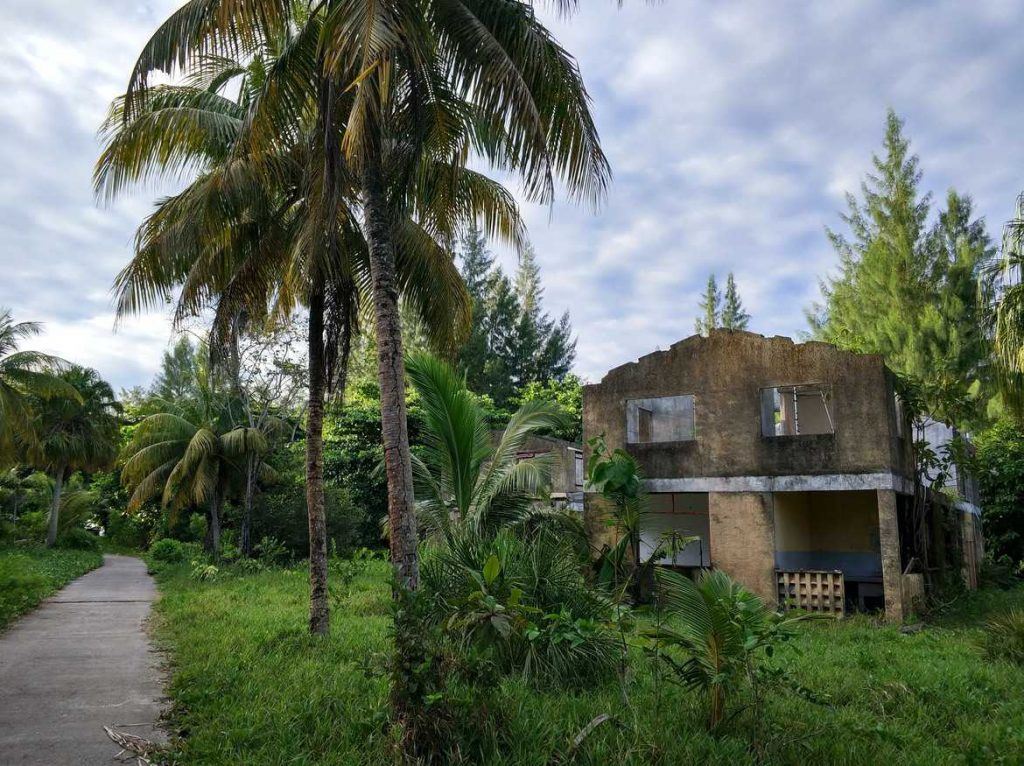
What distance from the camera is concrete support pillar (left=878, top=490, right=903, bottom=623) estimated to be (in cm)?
Result: 1309

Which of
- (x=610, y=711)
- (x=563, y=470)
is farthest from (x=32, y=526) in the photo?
(x=610, y=711)

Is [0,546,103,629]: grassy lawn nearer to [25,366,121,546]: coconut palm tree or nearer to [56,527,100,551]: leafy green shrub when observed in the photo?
[56,527,100,551]: leafy green shrub

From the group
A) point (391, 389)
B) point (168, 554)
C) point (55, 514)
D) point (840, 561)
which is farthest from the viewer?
point (55, 514)

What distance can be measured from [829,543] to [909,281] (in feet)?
52.3

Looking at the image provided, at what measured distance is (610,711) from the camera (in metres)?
5.88

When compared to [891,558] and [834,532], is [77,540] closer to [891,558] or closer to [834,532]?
[834,532]

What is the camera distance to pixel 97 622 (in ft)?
37.7

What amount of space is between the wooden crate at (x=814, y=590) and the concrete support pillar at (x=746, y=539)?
23 centimetres

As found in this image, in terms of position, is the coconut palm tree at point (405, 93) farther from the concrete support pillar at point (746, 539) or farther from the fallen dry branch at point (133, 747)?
the concrete support pillar at point (746, 539)

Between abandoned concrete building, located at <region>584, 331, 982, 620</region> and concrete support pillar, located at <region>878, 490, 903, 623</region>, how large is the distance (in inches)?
0.7

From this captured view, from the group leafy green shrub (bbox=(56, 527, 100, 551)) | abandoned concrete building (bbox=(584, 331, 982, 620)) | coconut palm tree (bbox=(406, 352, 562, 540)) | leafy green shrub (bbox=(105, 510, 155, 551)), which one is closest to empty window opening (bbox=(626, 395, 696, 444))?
abandoned concrete building (bbox=(584, 331, 982, 620))

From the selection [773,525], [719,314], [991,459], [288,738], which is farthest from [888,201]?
A: [288,738]

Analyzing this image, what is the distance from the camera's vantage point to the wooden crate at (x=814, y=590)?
13.9 meters

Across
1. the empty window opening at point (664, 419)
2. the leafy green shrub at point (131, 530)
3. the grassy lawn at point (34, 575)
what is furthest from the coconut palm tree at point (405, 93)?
the leafy green shrub at point (131, 530)
